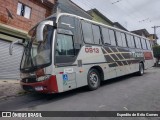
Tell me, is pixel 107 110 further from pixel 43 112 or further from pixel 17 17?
pixel 17 17

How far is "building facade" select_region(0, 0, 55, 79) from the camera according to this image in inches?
497

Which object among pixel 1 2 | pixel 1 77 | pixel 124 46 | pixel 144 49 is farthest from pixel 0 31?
pixel 144 49

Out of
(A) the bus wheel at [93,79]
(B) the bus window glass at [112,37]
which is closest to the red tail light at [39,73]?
(A) the bus wheel at [93,79]

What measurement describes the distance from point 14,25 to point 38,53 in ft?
24.7

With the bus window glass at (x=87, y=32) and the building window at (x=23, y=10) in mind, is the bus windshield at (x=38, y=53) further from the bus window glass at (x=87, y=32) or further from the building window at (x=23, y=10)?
the building window at (x=23, y=10)

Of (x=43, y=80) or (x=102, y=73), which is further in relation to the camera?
(x=102, y=73)

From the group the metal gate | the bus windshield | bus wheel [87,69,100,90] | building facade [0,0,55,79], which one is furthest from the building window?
bus wheel [87,69,100,90]

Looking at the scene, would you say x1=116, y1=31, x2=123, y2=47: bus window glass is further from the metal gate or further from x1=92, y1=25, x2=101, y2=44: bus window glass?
the metal gate

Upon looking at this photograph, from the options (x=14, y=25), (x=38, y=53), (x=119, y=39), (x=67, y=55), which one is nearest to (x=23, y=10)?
Answer: (x=14, y=25)

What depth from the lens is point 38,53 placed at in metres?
7.03

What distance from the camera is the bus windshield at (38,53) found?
6.78m

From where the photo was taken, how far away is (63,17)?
759 centimetres

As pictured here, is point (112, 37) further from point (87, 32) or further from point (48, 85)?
point (48, 85)

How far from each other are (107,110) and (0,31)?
958 centimetres
